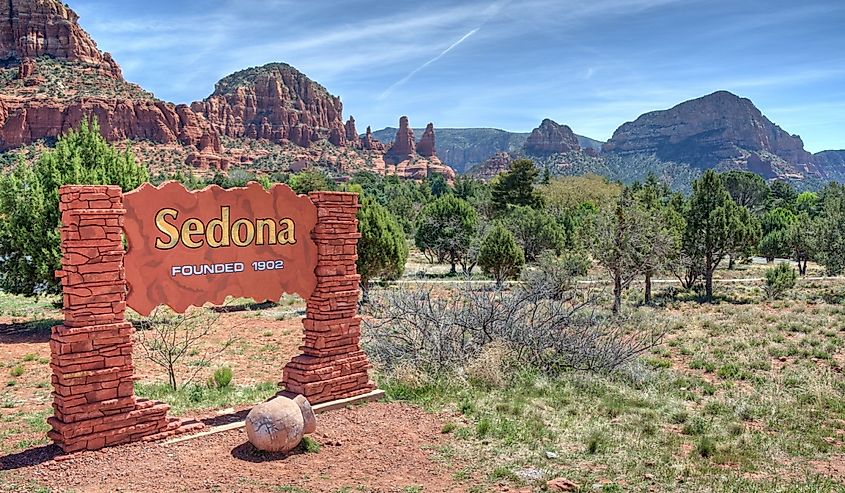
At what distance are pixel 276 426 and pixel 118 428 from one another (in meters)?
2.03

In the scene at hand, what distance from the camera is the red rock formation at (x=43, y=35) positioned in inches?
4441

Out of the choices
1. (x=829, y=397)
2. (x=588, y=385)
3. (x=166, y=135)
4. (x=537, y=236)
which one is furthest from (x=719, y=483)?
(x=166, y=135)

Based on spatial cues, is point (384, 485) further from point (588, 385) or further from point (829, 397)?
point (829, 397)

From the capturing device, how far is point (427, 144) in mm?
194000

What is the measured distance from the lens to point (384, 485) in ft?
23.5

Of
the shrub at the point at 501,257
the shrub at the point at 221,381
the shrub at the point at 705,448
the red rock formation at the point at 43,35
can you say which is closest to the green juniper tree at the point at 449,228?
the shrub at the point at 501,257

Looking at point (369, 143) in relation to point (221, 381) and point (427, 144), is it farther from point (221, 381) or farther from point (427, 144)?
point (221, 381)

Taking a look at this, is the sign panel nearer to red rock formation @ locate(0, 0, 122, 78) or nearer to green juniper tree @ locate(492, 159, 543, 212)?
green juniper tree @ locate(492, 159, 543, 212)

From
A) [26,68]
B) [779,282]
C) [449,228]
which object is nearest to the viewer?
[779,282]

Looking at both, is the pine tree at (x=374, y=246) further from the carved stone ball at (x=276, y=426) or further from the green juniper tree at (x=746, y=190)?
the green juniper tree at (x=746, y=190)

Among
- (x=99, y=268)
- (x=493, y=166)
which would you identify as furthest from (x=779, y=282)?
(x=493, y=166)

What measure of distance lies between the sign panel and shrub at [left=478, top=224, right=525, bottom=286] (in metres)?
21.4

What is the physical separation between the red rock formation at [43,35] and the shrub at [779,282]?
383 ft

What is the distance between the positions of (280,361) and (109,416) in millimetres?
7647
